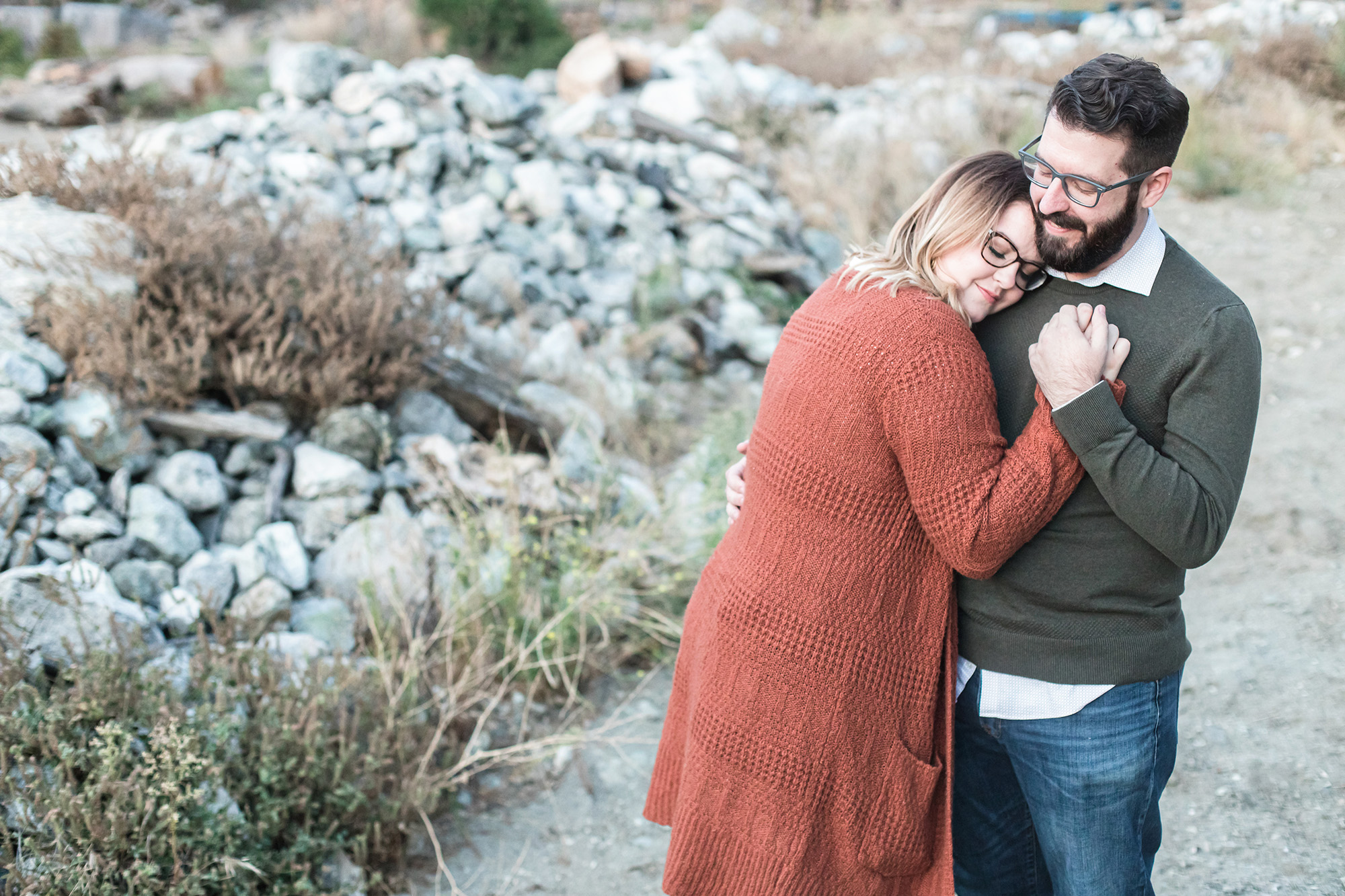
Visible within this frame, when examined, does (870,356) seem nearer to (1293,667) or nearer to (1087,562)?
(1087,562)

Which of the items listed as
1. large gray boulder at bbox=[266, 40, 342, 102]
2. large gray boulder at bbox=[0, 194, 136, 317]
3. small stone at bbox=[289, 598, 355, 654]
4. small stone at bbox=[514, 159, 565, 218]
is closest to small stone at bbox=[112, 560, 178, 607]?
small stone at bbox=[289, 598, 355, 654]

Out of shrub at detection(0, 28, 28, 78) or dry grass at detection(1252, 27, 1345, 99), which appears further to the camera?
shrub at detection(0, 28, 28, 78)

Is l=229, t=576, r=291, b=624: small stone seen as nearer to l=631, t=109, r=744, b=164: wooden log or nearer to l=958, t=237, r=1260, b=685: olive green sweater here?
l=958, t=237, r=1260, b=685: olive green sweater

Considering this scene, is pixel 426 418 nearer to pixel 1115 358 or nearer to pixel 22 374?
pixel 22 374

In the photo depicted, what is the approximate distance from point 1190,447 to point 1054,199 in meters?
0.49

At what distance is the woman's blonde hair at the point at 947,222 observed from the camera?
173cm

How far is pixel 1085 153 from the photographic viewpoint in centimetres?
158

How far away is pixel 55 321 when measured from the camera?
367 cm

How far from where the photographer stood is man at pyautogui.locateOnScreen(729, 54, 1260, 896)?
1.55 metres

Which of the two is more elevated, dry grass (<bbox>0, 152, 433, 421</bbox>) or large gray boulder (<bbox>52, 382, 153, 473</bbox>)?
dry grass (<bbox>0, 152, 433, 421</bbox>)

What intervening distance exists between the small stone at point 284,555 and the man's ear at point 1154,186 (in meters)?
3.25

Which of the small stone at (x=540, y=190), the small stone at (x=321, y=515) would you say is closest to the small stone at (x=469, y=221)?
the small stone at (x=540, y=190)

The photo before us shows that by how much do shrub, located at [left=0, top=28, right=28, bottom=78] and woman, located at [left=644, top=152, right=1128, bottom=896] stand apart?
13210mm

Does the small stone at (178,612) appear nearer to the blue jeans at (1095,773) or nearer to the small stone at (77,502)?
the small stone at (77,502)
